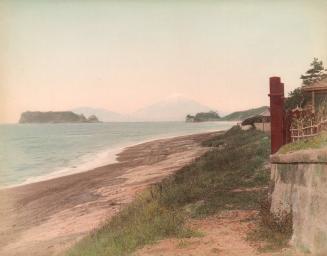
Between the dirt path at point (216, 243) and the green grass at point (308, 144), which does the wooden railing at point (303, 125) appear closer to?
the green grass at point (308, 144)

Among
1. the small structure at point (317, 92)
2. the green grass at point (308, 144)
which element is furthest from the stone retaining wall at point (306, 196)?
the small structure at point (317, 92)

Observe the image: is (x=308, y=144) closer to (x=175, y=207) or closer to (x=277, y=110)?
(x=277, y=110)

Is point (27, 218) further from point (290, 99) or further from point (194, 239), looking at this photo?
point (290, 99)

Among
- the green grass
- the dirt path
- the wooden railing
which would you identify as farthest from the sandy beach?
the wooden railing

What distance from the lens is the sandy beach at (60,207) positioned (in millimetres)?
12133

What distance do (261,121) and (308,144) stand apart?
25.7m

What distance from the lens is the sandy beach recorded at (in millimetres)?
12133

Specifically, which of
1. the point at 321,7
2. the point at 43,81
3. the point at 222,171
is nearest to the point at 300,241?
the point at 321,7

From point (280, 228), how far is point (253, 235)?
59 cm

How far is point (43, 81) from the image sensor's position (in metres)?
15.5

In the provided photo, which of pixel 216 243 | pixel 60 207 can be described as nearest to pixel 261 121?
pixel 60 207

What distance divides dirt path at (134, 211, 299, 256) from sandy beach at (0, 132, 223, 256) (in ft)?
13.1

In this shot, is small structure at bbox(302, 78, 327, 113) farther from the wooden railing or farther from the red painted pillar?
the red painted pillar

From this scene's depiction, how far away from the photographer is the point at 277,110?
27.5ft
